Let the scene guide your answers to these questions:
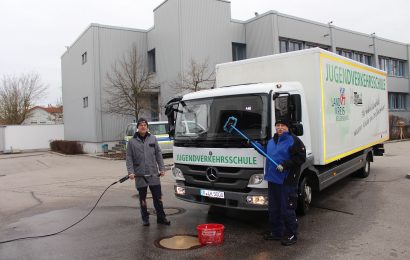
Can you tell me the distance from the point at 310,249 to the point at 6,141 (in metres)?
37.4

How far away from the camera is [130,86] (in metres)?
24.5

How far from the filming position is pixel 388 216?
23.0ft

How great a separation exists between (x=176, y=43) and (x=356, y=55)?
55.8 ft

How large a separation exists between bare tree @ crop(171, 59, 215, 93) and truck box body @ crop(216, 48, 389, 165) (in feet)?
47.6

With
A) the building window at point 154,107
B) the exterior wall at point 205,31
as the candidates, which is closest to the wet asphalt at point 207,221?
the exterior wall at point 205,31

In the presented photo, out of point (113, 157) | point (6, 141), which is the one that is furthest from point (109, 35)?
point (6, 141)

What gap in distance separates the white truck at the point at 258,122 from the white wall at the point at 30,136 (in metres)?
34.2

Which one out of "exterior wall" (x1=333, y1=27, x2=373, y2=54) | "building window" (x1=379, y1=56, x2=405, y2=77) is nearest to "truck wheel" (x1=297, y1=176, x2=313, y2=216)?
"exterior wall" (x1=333, y1=27, x2=373, y2=54)

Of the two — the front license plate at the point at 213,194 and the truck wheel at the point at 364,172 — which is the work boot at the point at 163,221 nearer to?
the front license plate at the point at 213,194

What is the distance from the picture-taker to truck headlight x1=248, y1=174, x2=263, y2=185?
6.02 metres

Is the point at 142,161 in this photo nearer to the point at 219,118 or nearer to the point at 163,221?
the point at 163,221

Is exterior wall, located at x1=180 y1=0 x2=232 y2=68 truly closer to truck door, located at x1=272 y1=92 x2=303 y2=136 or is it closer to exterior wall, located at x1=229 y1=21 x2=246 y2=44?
exterior wall, located at x1=229 y1=21 x2=246 y2=44

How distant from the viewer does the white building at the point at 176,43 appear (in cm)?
2472

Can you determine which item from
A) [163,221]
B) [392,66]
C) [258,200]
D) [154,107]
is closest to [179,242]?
[163,221]
